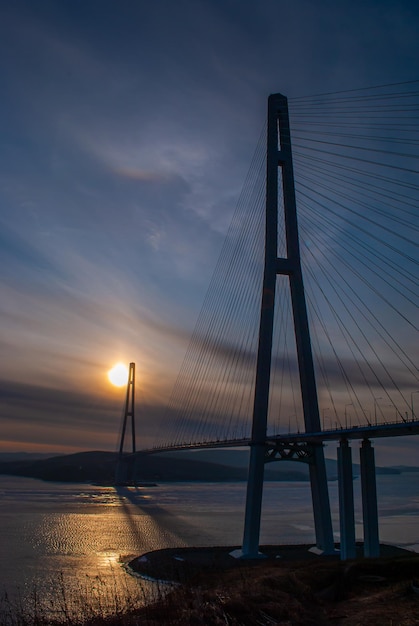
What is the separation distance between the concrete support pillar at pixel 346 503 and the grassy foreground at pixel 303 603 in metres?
8.28

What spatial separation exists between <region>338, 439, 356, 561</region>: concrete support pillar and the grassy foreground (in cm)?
828

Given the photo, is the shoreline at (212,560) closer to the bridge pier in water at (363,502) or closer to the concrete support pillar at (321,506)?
the concrete support pillar at (321,506)

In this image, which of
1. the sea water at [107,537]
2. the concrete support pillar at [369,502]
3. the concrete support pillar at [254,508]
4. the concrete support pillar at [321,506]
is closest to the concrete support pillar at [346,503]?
the concrete support pillar at [369,502]

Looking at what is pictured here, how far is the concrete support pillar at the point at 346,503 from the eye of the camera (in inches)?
902

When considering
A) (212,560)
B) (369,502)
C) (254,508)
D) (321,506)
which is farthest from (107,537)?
(369,502)

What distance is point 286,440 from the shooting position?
27172 millimetres

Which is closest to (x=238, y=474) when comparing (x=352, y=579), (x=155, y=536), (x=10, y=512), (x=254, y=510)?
(x=10, y=512)

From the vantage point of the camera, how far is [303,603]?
12.0 meters

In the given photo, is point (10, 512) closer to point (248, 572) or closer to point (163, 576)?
point (163, 576)

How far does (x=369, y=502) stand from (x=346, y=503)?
1.24 meters

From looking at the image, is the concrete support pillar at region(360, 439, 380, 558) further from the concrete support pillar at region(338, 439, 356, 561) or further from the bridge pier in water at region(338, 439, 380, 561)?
the concrete support pillar at region(338, 439, 356, 561)

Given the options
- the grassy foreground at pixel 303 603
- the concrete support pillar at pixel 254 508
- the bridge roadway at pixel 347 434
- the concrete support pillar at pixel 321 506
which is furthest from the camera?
the concrete support pillar at pixel 321 506

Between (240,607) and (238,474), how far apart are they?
185648 mm

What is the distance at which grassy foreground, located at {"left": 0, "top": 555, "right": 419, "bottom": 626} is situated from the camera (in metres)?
10.3
